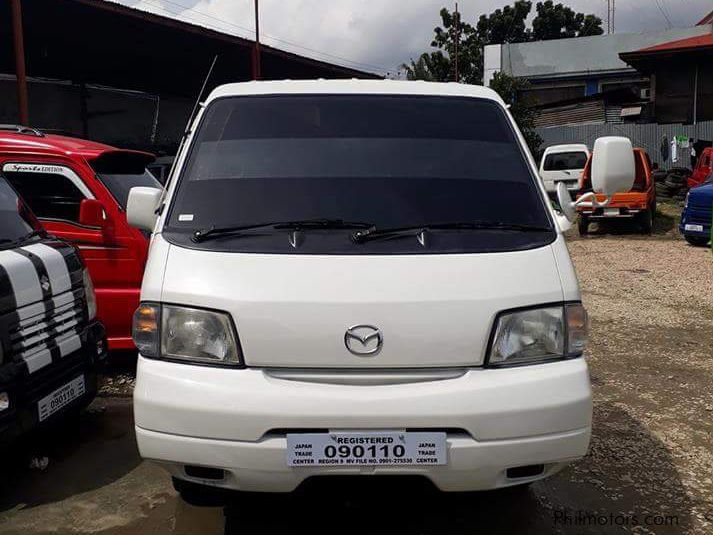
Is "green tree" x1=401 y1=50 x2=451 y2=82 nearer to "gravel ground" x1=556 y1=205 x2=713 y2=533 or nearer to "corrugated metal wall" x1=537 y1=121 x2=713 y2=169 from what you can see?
"corrugated metal wall" x1=537 y1=121 x2=713 y2=169

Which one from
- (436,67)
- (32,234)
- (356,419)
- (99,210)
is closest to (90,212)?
(99,210)

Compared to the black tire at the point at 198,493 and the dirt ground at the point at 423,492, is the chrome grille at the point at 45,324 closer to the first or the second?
the dirt ground at the point at 423,492

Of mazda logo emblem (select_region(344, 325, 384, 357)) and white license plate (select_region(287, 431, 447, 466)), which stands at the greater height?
mazda logo emblem (select_region(344, 325, 384, 357))

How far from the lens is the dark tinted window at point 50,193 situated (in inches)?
205

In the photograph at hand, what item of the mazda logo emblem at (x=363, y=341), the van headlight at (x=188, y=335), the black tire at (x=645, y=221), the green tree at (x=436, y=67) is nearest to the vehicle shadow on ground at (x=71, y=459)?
the van headlight at (x=188, y=335)

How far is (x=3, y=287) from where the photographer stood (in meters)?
3.23

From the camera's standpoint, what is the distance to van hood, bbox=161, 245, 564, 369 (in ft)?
7.99

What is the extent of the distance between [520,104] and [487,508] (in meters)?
25.9

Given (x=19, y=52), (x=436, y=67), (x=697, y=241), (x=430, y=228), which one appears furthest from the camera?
(x=436, y=67)

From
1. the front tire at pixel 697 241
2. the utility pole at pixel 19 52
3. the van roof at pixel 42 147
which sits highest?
the utility pole at pixel 19 52

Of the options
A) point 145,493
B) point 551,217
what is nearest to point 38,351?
point 145,493

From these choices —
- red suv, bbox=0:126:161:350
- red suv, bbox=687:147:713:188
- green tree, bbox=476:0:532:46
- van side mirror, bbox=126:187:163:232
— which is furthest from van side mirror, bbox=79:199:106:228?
green tree, bbox=476:0:532:46

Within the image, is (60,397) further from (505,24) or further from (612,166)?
(505,24)

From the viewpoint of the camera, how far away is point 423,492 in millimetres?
3293
